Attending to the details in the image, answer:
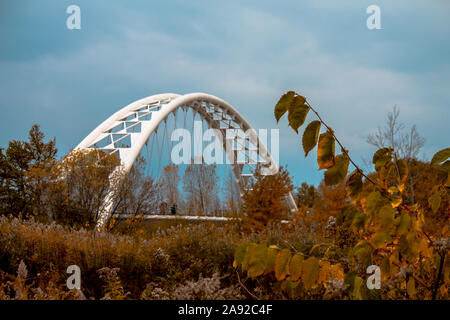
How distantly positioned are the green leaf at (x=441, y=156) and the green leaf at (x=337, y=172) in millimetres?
588

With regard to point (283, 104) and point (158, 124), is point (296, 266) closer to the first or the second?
point (283, 104)

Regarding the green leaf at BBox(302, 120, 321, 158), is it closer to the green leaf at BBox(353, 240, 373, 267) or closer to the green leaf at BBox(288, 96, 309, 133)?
the green leaf at BBox(288, 96, 309, 133)

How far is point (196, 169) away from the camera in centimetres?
2067

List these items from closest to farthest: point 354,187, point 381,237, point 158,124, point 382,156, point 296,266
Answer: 1. point 381,237
2. point 296,266
3. point 354,187
4. point 382,156
5. point 158,124

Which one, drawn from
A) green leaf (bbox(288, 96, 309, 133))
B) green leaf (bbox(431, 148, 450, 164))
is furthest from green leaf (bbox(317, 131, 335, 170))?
green leaf (bbox(431, 148, 450, 164))

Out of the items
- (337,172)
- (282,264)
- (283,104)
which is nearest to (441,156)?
(337,172)

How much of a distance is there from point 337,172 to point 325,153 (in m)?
0.11

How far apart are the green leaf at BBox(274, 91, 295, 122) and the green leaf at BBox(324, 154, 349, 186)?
0.37m

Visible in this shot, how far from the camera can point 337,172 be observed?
6.59ft

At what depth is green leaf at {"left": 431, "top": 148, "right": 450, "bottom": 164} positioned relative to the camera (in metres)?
2.27

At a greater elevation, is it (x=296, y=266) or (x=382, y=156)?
(x=382, y=156)

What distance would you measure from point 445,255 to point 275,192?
11.4 m

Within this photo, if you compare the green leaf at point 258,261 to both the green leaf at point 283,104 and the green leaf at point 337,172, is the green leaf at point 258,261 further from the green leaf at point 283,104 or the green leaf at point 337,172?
the green leaf at point 283,104

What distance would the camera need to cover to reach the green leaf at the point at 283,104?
212cm
